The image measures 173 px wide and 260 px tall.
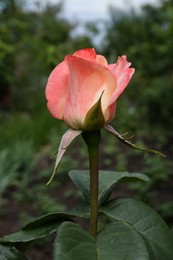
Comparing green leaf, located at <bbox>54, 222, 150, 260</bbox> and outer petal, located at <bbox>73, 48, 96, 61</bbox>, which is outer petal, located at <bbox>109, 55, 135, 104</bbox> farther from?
green leaf, located at <bbox>54, 222, 150, 260</bbox>

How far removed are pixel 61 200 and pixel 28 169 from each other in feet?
1.74

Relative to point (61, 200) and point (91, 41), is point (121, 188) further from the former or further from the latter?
point (91, 41)

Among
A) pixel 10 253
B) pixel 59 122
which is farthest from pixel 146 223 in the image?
pixel 59 122

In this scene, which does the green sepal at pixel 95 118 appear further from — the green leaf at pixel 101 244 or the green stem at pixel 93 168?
the green leaf at pixel 101 244

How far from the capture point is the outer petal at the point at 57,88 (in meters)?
0.81

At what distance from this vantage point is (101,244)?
0.74 meters

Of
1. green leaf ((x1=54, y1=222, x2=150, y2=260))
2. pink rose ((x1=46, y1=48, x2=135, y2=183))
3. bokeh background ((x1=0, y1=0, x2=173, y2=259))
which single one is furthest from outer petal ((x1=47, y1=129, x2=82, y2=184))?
bokeh background ((x1=0, y1=0, x2=173, y2=259))

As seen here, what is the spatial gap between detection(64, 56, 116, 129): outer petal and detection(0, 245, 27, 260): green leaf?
21 centimetres

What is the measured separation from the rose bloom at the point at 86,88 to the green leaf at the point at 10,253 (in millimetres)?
207

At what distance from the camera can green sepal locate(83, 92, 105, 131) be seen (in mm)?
778

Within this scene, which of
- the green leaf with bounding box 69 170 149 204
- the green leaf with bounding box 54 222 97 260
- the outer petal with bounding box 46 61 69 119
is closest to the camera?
the green leaf with bounding box 54 222 97 260

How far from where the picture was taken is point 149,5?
29.8ft

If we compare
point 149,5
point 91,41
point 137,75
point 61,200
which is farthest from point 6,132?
point 149,5

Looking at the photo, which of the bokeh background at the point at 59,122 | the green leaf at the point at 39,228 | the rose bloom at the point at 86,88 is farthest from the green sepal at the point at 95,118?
the bokeh background at the point at 59,122
